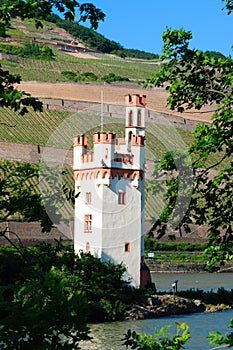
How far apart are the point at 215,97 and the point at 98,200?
23.0 m

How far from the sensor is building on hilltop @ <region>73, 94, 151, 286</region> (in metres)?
32.0

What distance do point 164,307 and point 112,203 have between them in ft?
13.3

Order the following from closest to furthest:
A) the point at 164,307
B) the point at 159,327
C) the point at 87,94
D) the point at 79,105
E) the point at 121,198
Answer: the point at 159,327 < the point at 164,307 < the point at 121,198 < the point at 79,105 < the point at 87,94

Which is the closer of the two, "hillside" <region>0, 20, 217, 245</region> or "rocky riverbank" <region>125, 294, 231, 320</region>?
"rocky riverbank" <region>125, 294, 231, 320</region>

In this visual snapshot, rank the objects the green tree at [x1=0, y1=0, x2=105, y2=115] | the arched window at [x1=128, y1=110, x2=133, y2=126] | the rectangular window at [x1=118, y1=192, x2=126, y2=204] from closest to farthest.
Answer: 1. the green tree at [x1=0, y1=0, x2=105, y2=115]
2. the rectangular window at [x1=118, y1=192, x2=126, y2=204]
3. the arched window at [x1=128, y1=110, x2=133, y2=126]

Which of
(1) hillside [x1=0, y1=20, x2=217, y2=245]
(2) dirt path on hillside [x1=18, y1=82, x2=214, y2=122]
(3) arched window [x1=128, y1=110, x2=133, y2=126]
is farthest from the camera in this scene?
(2) dirt path on hillside [x1=18, y1=82, x2=214, y2=122]

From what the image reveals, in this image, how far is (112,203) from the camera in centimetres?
3228

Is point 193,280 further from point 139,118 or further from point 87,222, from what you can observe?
point 87,222

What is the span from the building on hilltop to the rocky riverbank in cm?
134

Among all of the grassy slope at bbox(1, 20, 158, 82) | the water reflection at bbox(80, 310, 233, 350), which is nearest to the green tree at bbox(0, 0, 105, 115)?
the water reflection at bbox(80, 310, 233, 350)

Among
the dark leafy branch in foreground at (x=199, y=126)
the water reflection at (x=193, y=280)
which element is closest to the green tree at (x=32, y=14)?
the dark leafy branch in foreground at (x=199, y=126)

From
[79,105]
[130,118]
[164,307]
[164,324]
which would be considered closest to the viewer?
[164,324]

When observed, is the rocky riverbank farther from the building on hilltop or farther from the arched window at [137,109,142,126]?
the arched window at [137,109,142,126]

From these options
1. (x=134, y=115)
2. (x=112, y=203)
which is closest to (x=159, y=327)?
(x=112, y=203)
